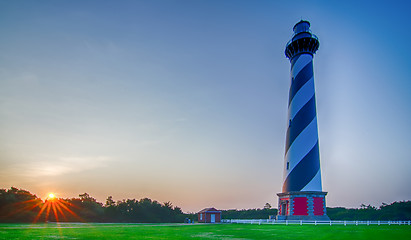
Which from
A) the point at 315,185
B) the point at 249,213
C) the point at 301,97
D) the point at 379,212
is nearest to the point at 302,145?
the point at 315,185

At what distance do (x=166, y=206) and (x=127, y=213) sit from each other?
8.01m

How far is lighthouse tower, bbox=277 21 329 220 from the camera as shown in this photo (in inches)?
1075

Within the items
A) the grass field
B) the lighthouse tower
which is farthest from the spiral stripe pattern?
the grass field

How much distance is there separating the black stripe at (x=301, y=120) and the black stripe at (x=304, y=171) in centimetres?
236

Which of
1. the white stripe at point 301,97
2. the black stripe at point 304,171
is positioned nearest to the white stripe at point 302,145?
the black stripe at point 304,171

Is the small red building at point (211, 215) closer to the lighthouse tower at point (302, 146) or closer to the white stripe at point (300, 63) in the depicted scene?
the lighthouse tower at point (302, 146)

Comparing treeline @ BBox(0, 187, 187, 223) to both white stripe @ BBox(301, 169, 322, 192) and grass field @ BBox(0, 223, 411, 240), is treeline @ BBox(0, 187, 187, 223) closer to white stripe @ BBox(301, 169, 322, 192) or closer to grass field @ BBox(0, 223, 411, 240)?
grass field @ BBox(0, 223, 411, 240)

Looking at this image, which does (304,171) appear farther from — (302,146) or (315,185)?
(302,146)

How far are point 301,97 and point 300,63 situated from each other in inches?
181

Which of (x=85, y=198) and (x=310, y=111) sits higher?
(x=310, y=111)

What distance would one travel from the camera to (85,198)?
5006 centimetres

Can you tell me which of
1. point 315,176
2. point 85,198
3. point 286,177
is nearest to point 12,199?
point 85,198

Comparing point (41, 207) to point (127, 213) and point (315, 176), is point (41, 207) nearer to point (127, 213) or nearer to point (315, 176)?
point (127, 213)

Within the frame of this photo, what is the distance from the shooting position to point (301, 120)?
2988 cm
